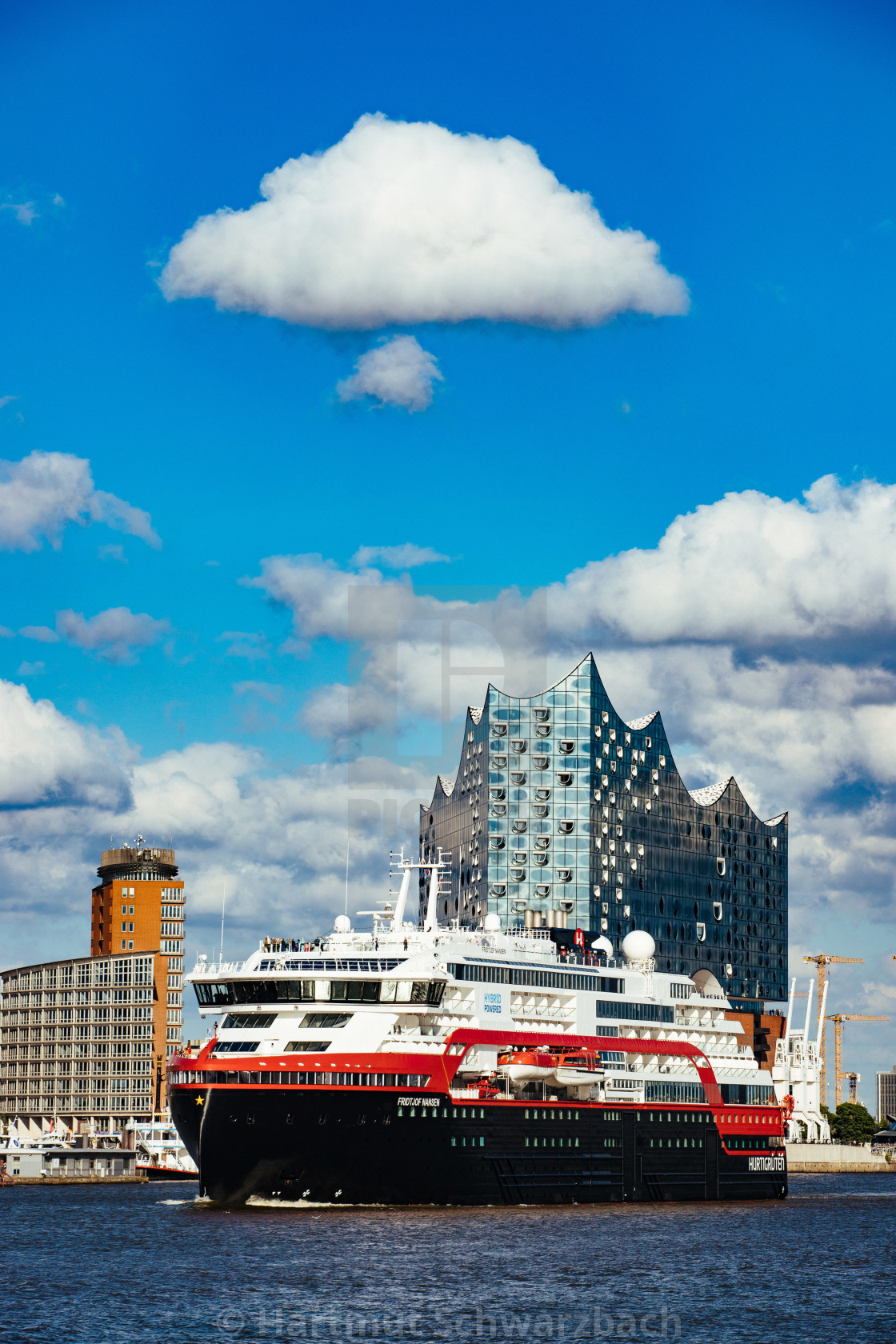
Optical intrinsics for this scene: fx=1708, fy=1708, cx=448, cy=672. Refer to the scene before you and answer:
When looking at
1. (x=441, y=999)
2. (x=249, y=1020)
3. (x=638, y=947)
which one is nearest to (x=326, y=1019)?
(x=249, y=1020)

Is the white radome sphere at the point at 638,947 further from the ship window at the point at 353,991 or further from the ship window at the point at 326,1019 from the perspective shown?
the ship window at the point at 326,1019

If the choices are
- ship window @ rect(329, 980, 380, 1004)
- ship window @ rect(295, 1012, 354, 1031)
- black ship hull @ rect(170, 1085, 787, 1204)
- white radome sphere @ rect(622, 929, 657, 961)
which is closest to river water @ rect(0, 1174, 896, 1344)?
black ship hull @ rect(170, 1085, 787, 1204)

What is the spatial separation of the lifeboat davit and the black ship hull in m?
1.97

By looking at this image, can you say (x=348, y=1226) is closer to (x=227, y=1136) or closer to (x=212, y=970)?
(x=227, y=1136)

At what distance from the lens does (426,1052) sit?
89.1 m

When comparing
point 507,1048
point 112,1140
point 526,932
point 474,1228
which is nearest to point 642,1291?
point 474,1228

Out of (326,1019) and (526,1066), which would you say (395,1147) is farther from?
(526,1066)

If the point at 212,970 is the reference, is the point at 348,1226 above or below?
below

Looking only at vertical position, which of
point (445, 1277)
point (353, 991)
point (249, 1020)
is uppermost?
point (353, 991)

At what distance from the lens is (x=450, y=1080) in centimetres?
8969

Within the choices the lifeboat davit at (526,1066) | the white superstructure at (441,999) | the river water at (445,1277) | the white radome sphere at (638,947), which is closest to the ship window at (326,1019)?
the white superstructure at (441,999)

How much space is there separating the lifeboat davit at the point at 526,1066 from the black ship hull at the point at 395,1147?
1.97m

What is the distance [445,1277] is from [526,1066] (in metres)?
28.2

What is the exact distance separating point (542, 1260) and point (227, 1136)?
20523 mm
